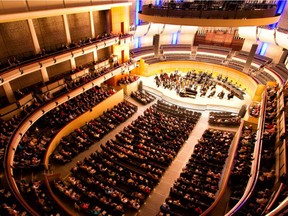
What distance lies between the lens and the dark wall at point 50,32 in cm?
1285

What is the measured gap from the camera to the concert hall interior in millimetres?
8742

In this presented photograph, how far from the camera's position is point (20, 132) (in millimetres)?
10086

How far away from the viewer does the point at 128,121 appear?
1562 centimetres

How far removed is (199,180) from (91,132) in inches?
290

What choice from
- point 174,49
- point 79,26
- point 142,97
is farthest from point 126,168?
point 174,49

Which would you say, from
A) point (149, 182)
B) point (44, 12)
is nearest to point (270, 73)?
point (149, 182)

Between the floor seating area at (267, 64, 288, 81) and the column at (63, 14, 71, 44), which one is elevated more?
the floor seating area at (267, 64, 288, 81)

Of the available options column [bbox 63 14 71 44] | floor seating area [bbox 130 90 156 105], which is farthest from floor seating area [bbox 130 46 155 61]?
column [bbox 63 14 71 44]

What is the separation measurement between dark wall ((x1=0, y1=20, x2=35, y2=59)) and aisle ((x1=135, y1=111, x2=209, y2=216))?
35.7 ft

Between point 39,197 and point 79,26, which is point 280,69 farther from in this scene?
point 39,197

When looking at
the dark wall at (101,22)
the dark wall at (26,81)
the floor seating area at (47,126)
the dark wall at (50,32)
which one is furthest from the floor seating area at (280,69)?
the dark wall at (26,81)

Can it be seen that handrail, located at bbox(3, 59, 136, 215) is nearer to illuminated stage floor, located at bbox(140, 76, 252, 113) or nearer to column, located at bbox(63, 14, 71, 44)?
column, located at bbox(63, 14, 71, 44)

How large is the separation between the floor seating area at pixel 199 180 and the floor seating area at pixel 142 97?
6.74 metres

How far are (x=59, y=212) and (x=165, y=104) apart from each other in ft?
38.6
